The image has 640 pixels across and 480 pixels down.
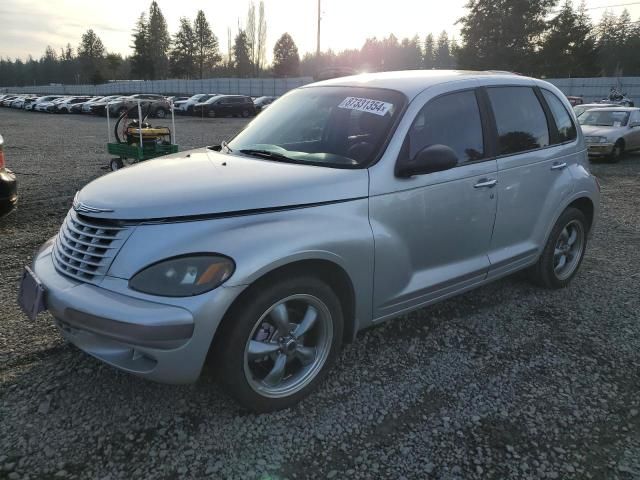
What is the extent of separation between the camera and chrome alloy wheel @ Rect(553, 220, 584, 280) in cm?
474

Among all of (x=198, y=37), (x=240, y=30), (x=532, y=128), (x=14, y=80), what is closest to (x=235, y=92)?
(x=198, y=37)

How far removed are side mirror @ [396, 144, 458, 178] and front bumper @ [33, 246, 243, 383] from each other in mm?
1344

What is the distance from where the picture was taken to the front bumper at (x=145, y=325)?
2.38 meters

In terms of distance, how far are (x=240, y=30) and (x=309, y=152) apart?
106673 millimetres

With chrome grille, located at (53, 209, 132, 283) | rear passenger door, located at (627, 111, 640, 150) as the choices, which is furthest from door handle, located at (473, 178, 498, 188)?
Result: rear passenger door, located at (627, 111, 640, 150)

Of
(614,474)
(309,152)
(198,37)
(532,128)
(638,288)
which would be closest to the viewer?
(614,474)

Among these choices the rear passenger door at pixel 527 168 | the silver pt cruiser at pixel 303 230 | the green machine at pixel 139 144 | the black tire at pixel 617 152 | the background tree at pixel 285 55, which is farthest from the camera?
the background tree at pixel 285 55

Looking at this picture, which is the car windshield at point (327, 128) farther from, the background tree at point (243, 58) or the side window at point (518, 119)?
the background tree at point (243, 58)

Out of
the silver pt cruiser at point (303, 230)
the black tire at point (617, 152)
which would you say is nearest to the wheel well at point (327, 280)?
the silver pt cruiser at point (303, 230)

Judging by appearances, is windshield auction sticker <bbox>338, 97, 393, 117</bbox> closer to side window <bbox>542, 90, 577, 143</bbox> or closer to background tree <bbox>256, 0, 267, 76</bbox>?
side window <bbox>542, 90, 577, 143</bbox>

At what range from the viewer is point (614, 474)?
2.50 meters

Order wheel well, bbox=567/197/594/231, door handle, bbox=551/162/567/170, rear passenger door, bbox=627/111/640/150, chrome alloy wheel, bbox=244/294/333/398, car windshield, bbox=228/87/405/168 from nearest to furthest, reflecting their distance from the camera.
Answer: chrome alloy wheel, bbox=244/294/333/398, car windshield, bbox=228/87/405/168, door handle, bbox=551/162/567/170, wheel well, bbox=567/197/594/231, rear passenger door, bbox=627/111/640/150

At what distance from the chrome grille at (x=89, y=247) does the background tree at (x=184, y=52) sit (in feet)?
315

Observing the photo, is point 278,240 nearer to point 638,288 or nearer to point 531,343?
point 531,343
